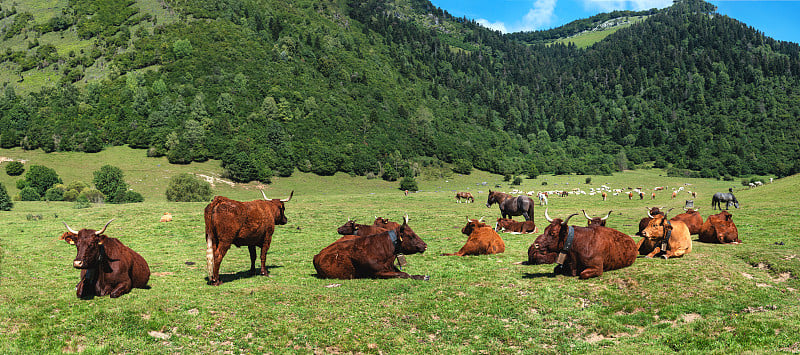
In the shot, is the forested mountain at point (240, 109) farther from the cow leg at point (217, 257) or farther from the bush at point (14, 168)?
the cow leg at point (217, 257)

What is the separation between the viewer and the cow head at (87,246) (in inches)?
428

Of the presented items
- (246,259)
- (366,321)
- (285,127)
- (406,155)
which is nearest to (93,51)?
(285,127)

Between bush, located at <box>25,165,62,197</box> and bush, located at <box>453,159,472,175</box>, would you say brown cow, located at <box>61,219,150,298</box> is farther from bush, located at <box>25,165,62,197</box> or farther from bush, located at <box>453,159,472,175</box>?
bush, located at <box>453,159,472,175</box>

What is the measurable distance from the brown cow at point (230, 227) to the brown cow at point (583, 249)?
8.44 meters

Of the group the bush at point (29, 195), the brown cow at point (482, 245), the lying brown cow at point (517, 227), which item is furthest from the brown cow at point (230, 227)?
the bush at point (29, 195)

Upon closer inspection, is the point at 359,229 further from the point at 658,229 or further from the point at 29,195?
the point at 29,195

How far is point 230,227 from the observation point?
1385cm

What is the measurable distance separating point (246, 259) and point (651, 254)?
55.7 feet

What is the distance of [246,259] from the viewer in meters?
21.0

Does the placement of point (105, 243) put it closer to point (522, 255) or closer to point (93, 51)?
point (522, 255)

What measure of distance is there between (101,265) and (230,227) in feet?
11.3

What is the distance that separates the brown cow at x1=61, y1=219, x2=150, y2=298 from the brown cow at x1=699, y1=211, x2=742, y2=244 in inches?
895

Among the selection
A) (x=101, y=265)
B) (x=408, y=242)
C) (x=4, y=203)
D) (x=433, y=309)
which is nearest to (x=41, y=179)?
(x=4, y=203)

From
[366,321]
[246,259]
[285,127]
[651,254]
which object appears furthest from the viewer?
[285,127]
